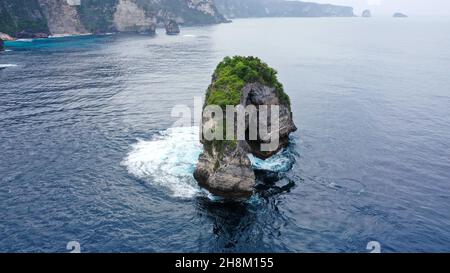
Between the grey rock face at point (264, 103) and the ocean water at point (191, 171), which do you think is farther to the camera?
the grey rock face at point (264, 103)

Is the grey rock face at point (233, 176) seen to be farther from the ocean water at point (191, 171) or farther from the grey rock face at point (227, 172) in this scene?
the ocean water at point (191, 171)

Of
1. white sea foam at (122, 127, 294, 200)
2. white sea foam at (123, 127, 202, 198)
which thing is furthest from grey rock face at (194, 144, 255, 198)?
white sea foam at (123, 127, 202, 198)

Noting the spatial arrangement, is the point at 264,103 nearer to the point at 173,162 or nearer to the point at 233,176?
the point at 173,162

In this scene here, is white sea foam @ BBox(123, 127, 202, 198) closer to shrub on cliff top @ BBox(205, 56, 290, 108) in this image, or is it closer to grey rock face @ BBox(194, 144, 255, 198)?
grey rock face @ BBox(194, 144, 255, 198)

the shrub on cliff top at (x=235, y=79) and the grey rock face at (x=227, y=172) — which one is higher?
the shrub on cliff top at (x=235, y=79)

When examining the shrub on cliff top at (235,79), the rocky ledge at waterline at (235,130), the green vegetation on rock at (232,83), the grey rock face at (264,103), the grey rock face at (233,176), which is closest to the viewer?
the grey rock face at (233,176)

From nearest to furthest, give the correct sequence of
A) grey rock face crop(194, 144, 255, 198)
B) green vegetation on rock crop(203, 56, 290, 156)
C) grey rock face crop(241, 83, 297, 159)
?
grey rock face crop(194, 144, 255, 198) < green vegetation on rock crop(203, 56, 290, 156) < grey rock face crop(241, 83, 297, 159)

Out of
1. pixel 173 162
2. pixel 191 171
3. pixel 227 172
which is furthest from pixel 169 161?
pixel 227 172

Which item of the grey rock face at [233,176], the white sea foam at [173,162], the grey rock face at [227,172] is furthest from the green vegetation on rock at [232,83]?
the white sea foam at [173,162]
